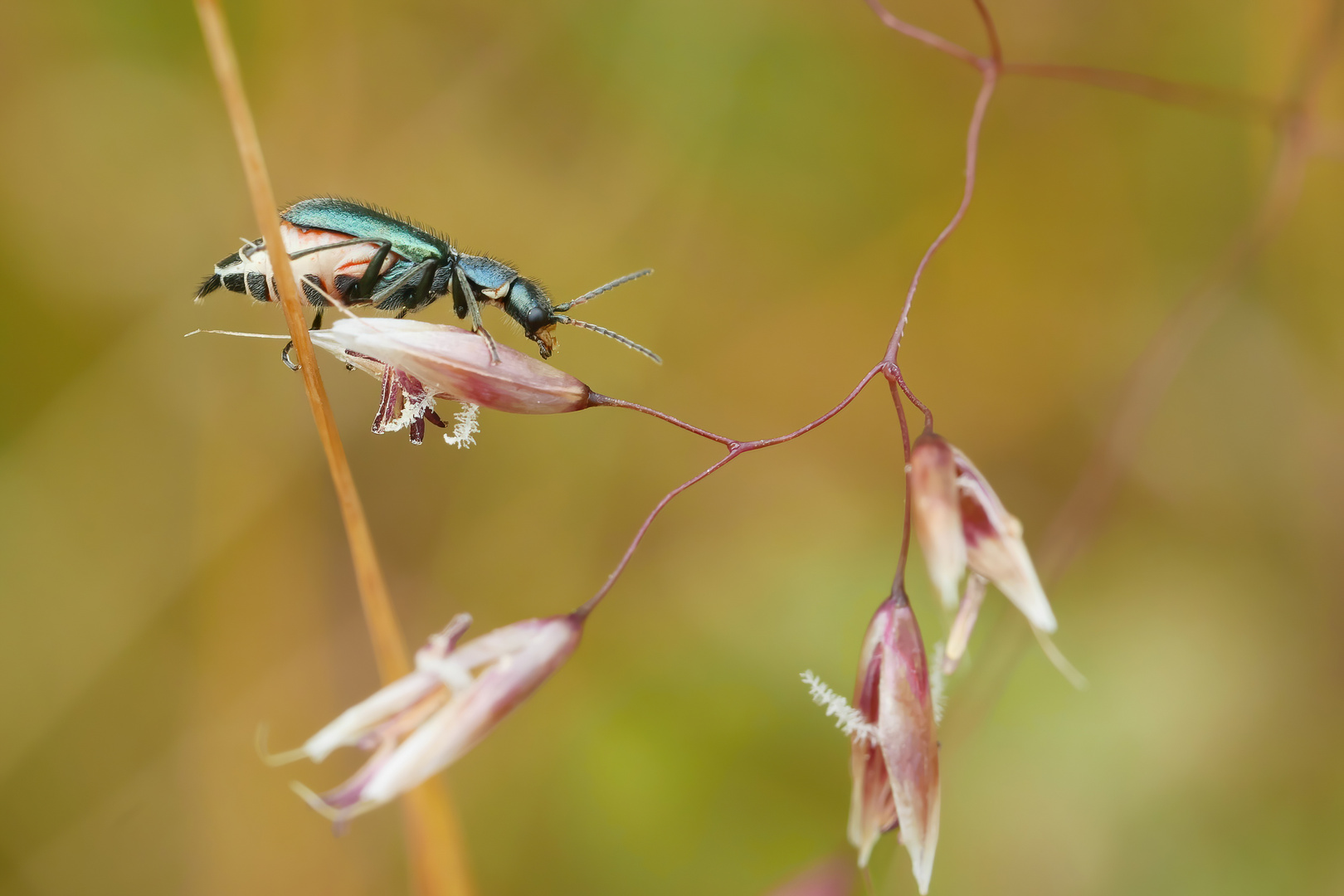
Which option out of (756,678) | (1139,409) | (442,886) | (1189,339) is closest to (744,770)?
(756,678)

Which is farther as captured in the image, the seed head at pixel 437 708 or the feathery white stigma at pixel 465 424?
the feathery white stigma at pixel 465 424

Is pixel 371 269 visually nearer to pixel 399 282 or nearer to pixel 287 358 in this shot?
pixel 399 282

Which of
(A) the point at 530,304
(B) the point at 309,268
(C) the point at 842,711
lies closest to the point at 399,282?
(B) the point at 309,268

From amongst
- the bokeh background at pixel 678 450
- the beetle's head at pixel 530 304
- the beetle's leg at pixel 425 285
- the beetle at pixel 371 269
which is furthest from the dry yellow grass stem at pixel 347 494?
the bokeh background at pixel 678 450

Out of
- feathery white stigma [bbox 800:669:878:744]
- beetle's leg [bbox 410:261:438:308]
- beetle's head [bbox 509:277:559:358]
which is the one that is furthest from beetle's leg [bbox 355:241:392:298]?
feathery white stigma [bbox 800:669:878:744]

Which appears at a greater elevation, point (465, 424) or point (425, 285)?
point (425, 285)

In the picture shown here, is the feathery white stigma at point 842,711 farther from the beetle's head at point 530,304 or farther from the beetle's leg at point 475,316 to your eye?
the beetle's head at point 530,304

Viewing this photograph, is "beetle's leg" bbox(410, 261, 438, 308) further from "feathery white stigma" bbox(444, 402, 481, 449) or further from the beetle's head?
"feathery white stigma" bbox(444, 402, 481, 449)
